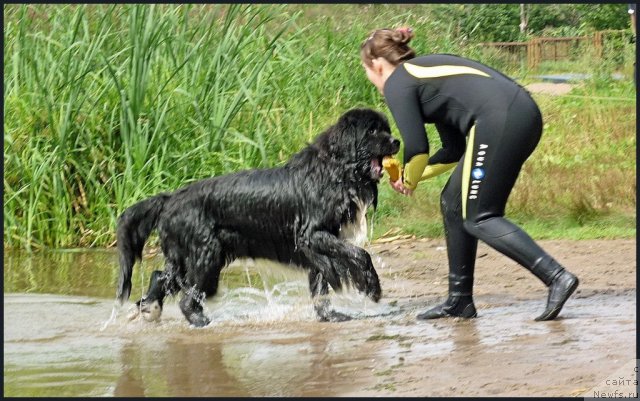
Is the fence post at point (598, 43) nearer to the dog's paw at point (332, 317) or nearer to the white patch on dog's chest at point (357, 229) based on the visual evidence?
the white patch on dog's chest at point (357, 229)

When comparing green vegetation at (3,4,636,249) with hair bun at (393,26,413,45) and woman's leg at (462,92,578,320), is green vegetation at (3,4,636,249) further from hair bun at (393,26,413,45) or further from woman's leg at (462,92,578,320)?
hair bun at (393,26,413,45)

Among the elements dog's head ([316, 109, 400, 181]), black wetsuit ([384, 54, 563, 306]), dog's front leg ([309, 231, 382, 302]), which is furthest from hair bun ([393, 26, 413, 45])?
dog's front leg ([309, 231, 382, 302])

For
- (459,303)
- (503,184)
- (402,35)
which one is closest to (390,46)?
(402,35)

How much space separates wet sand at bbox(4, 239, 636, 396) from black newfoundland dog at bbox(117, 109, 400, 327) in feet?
0.68

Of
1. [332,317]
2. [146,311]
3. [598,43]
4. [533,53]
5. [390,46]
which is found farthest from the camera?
[533,53]

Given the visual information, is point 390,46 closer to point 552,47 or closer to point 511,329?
point 511,329

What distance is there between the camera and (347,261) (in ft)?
21.2

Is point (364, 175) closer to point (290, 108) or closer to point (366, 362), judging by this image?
point (366, 362)

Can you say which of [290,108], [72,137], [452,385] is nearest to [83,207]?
[72,137]

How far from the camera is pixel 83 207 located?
9.37 metres

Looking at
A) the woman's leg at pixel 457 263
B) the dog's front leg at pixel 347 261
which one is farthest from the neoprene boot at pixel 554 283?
the dog's front leg at pixel 347 261

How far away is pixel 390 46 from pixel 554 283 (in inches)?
63.5

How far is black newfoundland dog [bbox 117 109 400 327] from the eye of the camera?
21.2 feet

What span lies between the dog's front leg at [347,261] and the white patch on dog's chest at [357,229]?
10cm
